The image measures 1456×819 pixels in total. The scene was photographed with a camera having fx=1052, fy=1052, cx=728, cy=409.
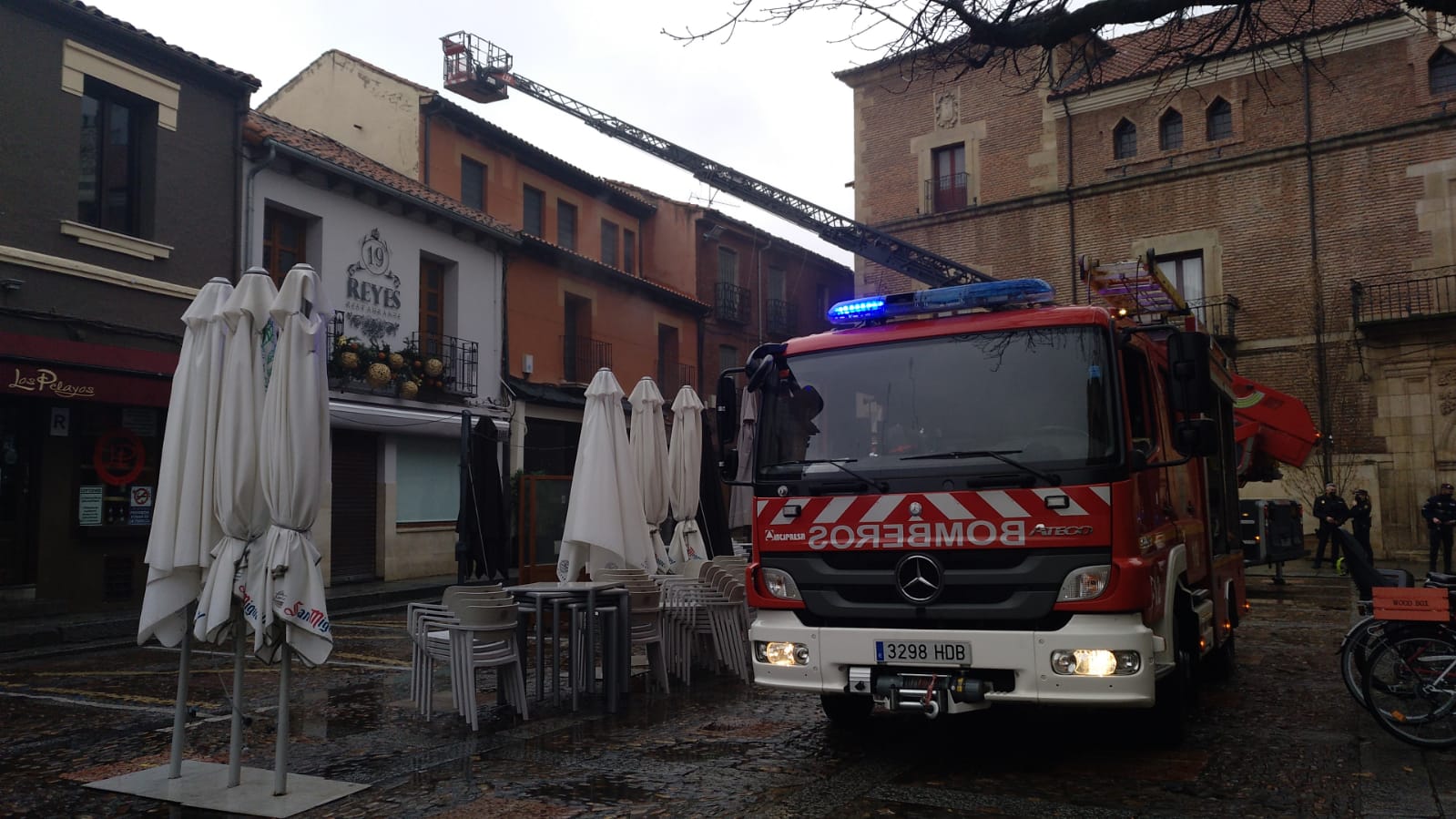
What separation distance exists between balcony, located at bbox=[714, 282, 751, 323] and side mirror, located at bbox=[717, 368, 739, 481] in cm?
2534

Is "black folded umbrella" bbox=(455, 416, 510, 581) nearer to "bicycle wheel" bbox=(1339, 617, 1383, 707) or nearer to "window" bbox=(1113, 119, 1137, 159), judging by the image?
"bicycle wheel" bbox=(1339, 617, 1383, 707)

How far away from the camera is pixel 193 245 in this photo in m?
15.7

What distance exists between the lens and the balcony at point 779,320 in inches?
1379

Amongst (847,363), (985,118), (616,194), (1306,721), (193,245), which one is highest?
(985,118)

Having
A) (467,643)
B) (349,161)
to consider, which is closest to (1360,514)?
(467,643)

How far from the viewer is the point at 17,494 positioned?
1328 cm

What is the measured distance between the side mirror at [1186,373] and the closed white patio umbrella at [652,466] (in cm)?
621

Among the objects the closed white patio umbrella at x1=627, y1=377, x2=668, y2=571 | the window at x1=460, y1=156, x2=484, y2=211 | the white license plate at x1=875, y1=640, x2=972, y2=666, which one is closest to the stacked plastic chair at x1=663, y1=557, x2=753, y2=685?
the closed white patio umbrella at x1=627, y1=377, x2=668, y2=571

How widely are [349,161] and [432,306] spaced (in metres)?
3.33

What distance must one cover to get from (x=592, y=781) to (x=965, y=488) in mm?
2493

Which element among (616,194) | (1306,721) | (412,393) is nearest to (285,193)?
(412,393)

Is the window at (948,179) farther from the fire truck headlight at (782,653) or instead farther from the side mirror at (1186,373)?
the fire truck headlight at (782,653)

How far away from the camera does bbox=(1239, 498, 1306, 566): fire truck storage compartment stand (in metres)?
11.1

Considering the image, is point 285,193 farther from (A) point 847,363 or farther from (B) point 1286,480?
(B) point 1286,480
